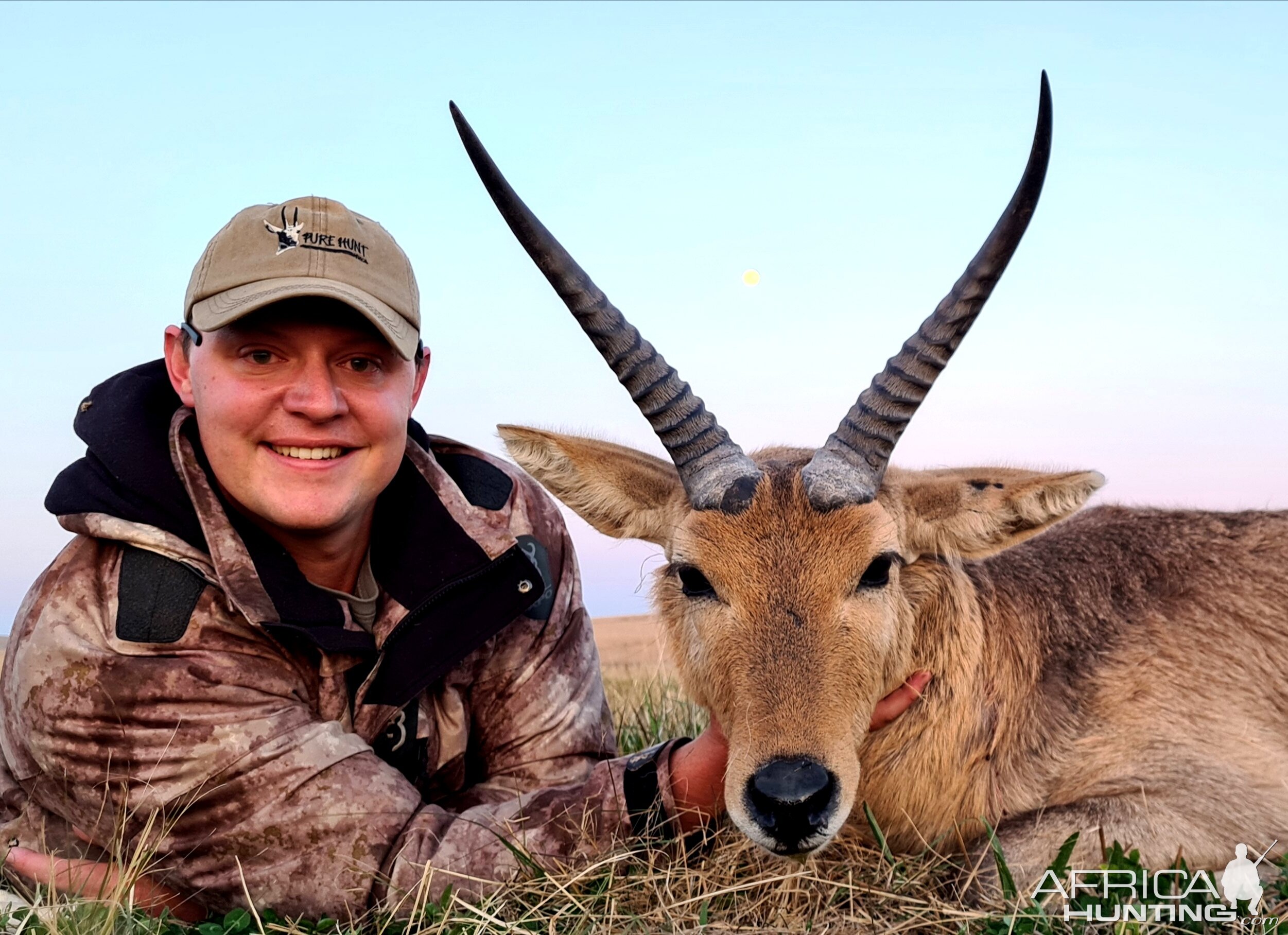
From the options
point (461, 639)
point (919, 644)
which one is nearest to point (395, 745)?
point (461, 639)

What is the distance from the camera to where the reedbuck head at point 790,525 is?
4.31m

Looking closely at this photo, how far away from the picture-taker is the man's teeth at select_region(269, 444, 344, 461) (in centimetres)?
526

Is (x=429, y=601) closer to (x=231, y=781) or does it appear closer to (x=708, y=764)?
(x=231, y=781)

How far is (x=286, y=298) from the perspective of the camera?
5082mm

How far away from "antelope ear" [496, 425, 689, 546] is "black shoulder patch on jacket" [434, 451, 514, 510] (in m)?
0.66

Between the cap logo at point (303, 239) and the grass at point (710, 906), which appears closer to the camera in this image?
the grass at point (710, 906)

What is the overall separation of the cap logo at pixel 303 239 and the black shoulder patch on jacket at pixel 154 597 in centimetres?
148

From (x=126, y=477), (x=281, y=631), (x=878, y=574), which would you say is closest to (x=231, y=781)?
(x=281, y=631)

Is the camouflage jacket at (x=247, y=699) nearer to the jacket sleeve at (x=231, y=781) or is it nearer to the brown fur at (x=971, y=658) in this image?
the jacket sleeve at (x=231, y=781)

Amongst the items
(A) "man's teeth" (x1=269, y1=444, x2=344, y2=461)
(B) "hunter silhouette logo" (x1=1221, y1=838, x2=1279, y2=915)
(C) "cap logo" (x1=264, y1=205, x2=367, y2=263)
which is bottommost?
(B) "hunter silhouette logo" (x1=1221, y1=838, x2=1279, y2=915)

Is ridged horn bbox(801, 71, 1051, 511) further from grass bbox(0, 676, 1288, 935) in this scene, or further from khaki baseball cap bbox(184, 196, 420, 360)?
khaki baseball cap bbox(184, 196, 420, 360)

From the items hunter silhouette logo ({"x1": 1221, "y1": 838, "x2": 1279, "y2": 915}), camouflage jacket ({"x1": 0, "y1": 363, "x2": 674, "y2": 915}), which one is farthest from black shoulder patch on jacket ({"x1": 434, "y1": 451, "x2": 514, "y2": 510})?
hunter silhouette logo ({"x1": 1221, "y1": 838, "x2": 1279, "y2": 915})

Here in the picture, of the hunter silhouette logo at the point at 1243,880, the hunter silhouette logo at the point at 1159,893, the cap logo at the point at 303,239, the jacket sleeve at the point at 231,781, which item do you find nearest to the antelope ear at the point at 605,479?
the cap logo at the point at 303,239

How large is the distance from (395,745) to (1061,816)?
3.12 meters
